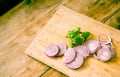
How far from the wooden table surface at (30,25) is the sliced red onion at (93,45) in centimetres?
25

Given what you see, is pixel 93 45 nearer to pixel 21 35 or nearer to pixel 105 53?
pixel 105 53

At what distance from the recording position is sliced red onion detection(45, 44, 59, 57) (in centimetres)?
183

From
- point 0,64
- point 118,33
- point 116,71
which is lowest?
point 0,64

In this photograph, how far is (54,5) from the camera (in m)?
2.16

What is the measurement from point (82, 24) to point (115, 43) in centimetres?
30

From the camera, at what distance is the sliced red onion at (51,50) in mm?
1832

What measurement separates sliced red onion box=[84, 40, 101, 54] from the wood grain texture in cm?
35

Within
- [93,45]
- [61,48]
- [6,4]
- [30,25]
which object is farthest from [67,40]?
[6,4]

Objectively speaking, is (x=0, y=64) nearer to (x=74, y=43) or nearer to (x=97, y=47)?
(x=74, y=43)

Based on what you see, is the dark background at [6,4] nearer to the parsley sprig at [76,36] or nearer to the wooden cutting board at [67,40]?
the wooden cutting board at [67,40]

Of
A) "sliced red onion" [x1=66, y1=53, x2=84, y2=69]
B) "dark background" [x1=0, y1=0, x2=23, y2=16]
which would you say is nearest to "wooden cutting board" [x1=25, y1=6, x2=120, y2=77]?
"sliced red onion" [x1=66, y1=53, x2=84, y2=69]

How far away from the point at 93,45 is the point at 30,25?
58 centimetres

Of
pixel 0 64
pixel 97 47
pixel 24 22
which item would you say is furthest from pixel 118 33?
pixel 0 64

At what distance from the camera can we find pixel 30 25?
82.1 inches
